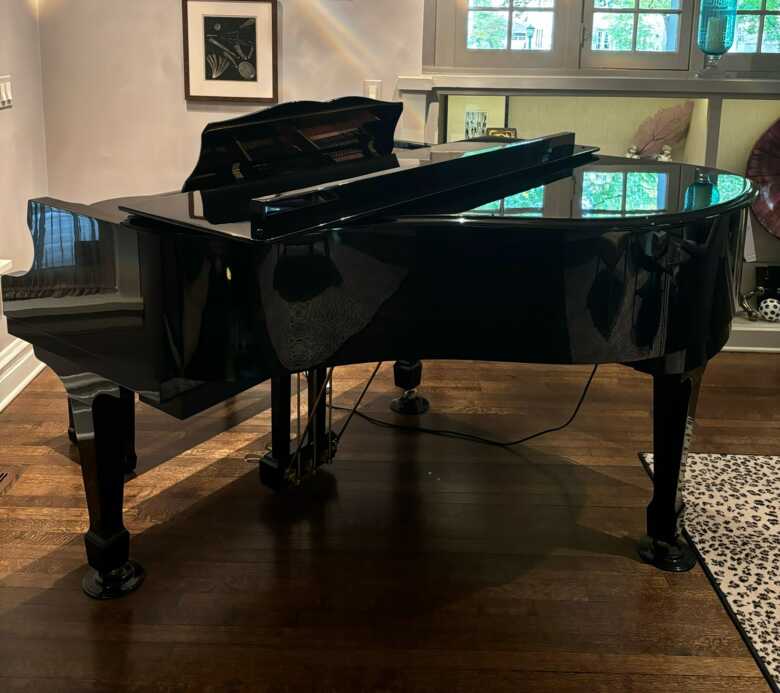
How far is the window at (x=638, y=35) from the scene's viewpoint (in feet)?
13.3

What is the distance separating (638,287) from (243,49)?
2526 millimetres

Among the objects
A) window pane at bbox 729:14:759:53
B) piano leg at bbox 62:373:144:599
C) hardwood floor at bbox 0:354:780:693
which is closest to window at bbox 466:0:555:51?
window pane at bbox 729:14:759:53

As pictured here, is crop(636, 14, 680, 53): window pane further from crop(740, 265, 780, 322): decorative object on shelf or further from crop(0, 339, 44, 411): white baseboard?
crop(0, 339, 44, 411): white baseboard

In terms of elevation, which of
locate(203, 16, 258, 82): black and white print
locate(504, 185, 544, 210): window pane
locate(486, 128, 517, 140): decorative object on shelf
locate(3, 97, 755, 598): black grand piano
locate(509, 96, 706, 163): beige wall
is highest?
locate(203, 16, 258, 82): black and white print

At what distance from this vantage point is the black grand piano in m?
1.76

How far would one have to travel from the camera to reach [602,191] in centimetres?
225

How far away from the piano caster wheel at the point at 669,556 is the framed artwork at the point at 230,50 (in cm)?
A: 248

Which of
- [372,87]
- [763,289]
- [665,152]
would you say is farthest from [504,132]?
[763,289]

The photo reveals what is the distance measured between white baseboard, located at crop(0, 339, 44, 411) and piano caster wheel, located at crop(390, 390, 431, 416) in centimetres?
131

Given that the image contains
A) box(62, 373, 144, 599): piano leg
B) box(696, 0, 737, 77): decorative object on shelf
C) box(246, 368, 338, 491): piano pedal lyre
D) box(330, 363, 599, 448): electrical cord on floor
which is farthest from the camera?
box(696, 0, 737, 77): decorative object on shelf

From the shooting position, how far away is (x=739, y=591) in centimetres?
219

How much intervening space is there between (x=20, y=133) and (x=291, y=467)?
1.95 m

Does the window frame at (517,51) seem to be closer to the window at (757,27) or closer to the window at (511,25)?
the window at (511,25)

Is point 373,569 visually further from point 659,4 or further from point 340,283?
point 659,4
